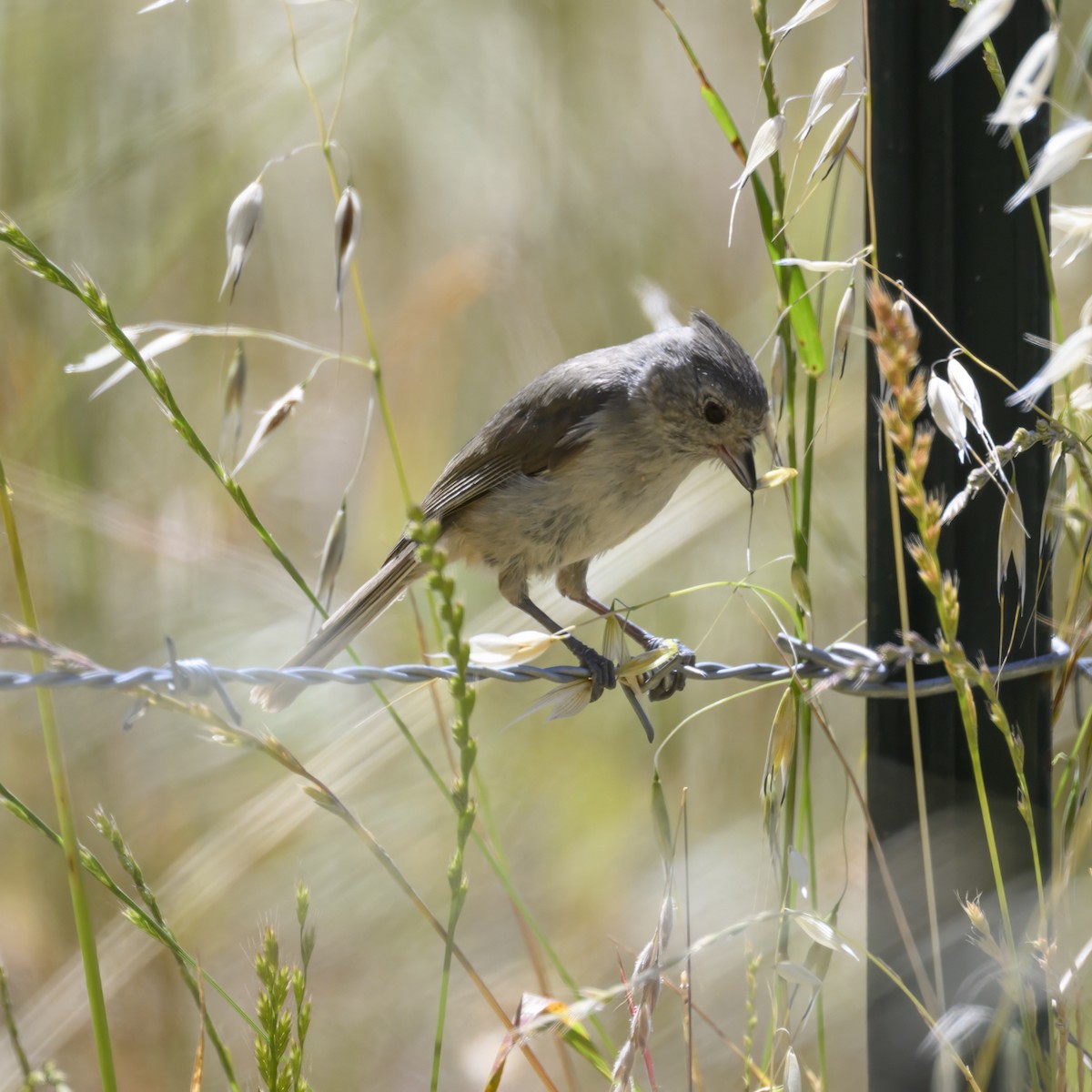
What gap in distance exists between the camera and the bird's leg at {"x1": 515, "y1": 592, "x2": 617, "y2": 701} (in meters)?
2.16

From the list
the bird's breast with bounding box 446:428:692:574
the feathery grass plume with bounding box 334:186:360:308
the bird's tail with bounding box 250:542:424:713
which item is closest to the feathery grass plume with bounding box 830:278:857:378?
the feathery grass plume with bounding box 334:186:360:308

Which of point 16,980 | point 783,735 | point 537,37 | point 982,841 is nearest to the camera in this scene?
point 783,735

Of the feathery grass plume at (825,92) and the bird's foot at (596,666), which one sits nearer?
the feathery grass plume at (825,92)

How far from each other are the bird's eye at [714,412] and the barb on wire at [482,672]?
3.04 ft

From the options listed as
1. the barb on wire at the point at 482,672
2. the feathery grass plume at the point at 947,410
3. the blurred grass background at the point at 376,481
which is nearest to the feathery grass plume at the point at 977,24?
the feathery grass plume at the point at 947,410

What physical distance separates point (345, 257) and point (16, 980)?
2.32 meters

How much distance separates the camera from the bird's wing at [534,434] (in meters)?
2.67

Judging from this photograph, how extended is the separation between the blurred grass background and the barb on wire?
0.89m

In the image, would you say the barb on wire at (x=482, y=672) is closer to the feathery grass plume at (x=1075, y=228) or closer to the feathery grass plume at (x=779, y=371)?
the feathery grass plume at (x=779, y=371)

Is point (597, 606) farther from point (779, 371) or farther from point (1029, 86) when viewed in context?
point (1029, 86)

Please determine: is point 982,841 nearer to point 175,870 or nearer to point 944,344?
point 944,344

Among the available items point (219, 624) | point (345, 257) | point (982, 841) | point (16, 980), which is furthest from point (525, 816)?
point (345, 257)

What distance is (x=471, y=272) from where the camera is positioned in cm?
323

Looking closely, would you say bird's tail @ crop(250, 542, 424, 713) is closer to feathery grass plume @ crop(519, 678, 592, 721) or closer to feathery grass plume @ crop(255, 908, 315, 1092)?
feathery grass plume @ crop(519, 678, 592, 721)
